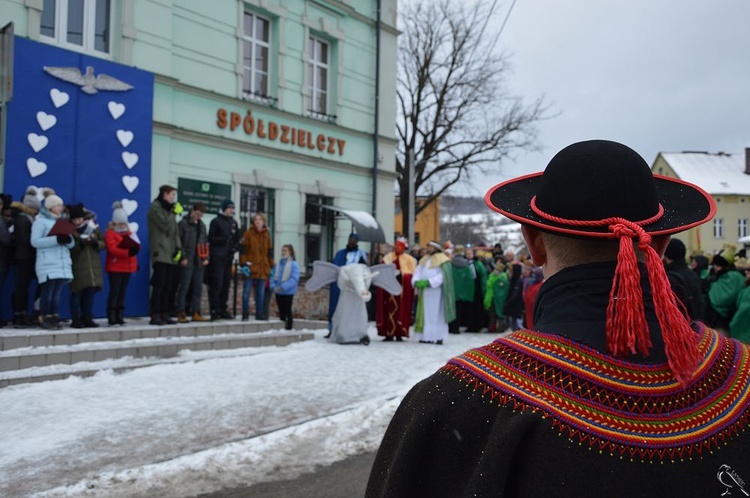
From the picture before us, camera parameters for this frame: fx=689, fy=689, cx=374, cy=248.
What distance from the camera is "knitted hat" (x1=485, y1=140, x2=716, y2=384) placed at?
1397 millimetres

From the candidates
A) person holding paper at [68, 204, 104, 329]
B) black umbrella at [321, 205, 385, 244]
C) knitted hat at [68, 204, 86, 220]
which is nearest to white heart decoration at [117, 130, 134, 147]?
person holding paper at [68, 204, 104, 329]

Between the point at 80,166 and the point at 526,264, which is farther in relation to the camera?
the point at 526,264

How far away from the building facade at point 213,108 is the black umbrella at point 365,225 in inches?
26.2

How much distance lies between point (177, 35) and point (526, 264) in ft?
31.2

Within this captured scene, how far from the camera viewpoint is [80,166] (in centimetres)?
1131

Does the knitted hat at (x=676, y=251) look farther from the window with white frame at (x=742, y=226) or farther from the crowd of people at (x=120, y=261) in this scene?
the window with white frame at (x=742, y=226)

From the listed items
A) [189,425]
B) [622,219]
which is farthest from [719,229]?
[622,219]

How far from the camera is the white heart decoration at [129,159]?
39.3 feet

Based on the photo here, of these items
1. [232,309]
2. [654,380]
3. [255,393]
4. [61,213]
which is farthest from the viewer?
[232,309]

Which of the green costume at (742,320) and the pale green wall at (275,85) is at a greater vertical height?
the pale green wall at (275,85)

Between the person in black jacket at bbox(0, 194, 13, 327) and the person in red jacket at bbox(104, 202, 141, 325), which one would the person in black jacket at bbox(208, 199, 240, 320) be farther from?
the person in black jacket at bbox(0, 194, 13, 327)

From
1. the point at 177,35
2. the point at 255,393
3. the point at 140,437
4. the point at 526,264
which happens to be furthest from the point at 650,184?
the point at 526,264

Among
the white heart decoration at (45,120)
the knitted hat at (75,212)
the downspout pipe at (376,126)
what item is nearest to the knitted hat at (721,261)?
the knitted hat at (75,212)

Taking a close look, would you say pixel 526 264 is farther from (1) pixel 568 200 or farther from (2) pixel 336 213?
(1) pixel 568 200
